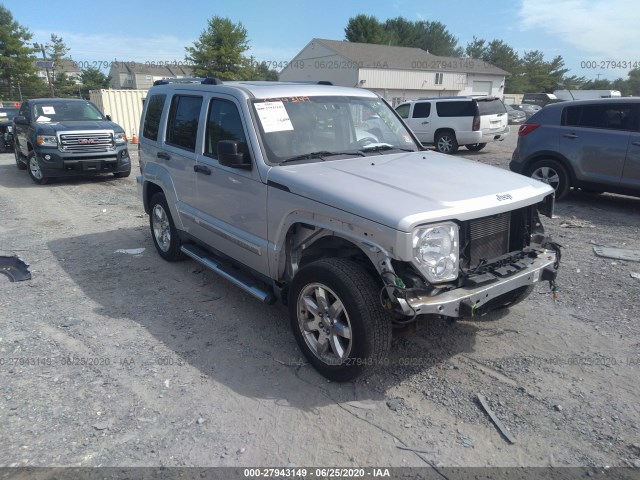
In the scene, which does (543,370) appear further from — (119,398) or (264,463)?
(119,398)

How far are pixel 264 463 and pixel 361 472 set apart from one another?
1.84 ft

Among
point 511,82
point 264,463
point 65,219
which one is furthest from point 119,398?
point 511,82

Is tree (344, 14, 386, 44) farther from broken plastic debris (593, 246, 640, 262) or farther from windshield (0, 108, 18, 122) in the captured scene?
broken plastic debris (593, 246, 640, 262)

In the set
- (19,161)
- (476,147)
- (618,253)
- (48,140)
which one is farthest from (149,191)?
(476,147)

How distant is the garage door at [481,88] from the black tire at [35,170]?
153 ft

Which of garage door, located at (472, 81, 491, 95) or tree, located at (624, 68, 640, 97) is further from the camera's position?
tree, located at (624, 68, 640, 97)

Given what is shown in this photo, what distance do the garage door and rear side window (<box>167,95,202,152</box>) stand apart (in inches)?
1967

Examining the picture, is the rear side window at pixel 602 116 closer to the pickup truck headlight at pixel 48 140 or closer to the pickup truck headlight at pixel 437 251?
the pickup truck headlight at pixel 437 251

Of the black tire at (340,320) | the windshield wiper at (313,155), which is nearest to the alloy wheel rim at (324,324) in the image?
the black tire at (340,320)

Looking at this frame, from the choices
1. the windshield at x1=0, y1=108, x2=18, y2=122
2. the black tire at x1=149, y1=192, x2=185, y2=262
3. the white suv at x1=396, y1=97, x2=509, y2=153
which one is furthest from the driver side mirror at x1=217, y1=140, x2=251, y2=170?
the windshield at x1=0, y1=108, x2=18, y2=122

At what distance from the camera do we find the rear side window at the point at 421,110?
1712cm

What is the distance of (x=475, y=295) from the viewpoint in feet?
10.3

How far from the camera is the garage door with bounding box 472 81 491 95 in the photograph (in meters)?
50.4

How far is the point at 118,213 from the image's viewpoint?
8.73m
